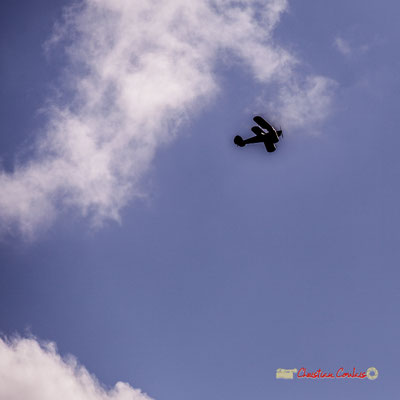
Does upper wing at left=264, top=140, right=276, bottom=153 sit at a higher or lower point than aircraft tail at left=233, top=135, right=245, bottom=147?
lower

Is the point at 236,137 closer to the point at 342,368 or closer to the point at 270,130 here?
the point at 270,130

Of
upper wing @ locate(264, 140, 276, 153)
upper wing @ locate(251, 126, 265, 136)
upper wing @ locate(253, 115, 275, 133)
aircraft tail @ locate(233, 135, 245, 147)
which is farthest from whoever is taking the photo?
aircraft tail @ locate(233, 135, 245, 147)

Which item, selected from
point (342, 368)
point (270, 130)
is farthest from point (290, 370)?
point (270, 130)

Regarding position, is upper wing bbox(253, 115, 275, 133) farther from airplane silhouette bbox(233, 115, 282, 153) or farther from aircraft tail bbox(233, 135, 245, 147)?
aircraft tail bbox(233, 135, 245, 147)

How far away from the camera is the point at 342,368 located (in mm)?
26078

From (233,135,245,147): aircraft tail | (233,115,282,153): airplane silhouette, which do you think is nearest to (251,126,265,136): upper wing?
(233,115,282,153): airplane silhouette

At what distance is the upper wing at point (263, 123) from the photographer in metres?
26.0

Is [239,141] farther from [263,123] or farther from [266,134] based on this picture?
[263,123]

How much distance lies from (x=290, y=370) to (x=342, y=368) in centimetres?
355

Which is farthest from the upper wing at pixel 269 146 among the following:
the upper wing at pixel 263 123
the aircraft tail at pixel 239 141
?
the aircraft tail at pixel 239 141

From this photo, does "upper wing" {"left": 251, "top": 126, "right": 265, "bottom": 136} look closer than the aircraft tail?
Yes

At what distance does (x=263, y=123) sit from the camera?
2656 centimetres

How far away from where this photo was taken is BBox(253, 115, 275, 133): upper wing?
25989 mm

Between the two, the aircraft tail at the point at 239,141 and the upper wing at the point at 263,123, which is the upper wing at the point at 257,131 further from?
the aircraft tail at the point at 239,141
